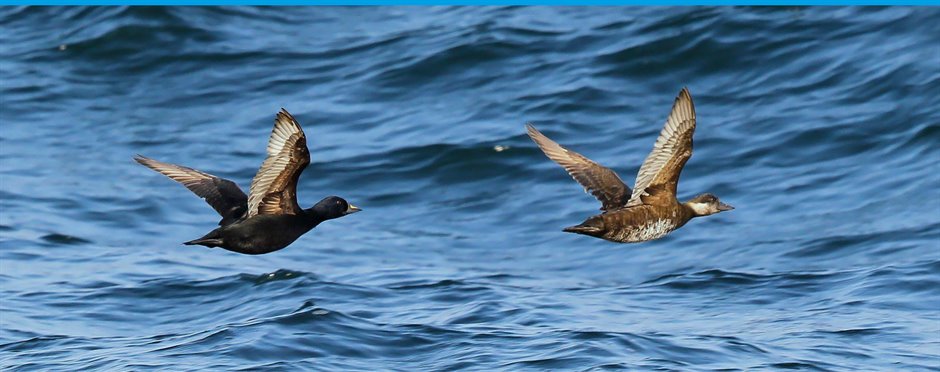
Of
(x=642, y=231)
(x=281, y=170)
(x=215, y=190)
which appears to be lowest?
(x=642, y=231)

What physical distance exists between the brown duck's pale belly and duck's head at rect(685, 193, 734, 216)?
356 mm

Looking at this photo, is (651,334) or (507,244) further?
(507,244)

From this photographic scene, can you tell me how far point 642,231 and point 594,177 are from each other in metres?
0.90

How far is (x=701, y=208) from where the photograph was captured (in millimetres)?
9906

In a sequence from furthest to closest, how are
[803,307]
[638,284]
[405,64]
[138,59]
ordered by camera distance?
1. [138,59]
2. [405,64]
3. [638,284]
4. [803,307]

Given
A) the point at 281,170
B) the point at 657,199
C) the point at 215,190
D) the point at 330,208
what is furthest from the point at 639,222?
the point at 215,190

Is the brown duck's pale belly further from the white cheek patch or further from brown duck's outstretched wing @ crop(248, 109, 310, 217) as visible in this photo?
brown duck's outstretched wing @ crop(248, 109, 310, 217)

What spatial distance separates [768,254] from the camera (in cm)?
1456

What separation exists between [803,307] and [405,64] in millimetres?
7500

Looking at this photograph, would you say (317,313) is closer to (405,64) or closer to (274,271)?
(274,271)

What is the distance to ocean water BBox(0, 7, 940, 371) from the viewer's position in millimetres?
11922

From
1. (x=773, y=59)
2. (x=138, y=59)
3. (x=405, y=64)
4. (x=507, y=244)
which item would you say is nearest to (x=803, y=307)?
(x=507, y=244)

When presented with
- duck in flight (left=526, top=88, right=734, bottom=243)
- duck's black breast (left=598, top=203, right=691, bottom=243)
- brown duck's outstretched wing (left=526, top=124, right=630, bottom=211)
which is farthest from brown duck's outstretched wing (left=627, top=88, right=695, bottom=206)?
brown duck's outstretched wing (left=526, top=124, right=630, bottom=211)

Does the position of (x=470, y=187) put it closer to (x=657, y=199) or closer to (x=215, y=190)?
(x=215, y=190)
